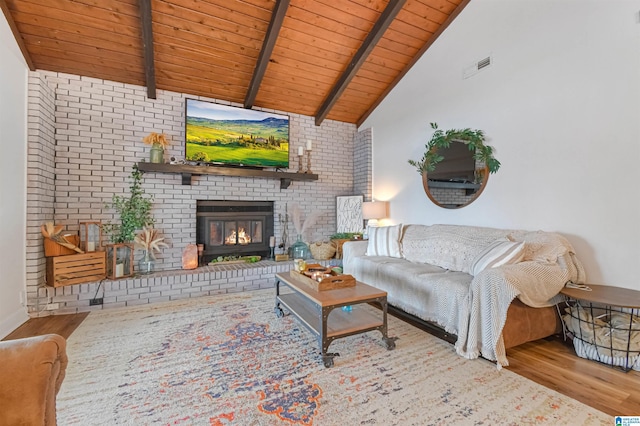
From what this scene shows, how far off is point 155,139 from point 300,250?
2448 millimetres

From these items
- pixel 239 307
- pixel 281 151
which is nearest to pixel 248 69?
pixel 281 151

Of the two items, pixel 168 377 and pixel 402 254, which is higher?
pixel 402 254

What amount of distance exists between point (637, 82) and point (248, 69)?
12.4 feet

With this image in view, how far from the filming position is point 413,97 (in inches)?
158

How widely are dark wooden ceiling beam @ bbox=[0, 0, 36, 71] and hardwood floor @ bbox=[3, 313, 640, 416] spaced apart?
2682mm

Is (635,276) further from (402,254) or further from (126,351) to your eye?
(126,351)

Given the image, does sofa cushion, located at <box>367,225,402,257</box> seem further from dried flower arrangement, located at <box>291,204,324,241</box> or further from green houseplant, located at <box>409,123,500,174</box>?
dried flower arrangement, located at <box>291,204,324,241</box>

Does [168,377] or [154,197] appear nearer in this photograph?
[168,377]

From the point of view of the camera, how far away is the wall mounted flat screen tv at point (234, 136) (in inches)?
149

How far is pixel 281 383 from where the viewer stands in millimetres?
1718

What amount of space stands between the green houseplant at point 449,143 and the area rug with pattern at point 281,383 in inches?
76.9

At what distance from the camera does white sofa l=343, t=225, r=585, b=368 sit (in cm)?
196

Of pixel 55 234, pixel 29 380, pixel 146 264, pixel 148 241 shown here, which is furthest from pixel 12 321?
pixel 29 380

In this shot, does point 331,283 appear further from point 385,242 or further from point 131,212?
point 131,212
